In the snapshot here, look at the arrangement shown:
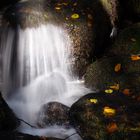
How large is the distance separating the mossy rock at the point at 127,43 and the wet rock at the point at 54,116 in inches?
96.3

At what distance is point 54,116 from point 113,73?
5.73 feet

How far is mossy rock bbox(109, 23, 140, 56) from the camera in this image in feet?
25.7

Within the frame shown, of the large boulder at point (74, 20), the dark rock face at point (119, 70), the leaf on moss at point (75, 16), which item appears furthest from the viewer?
the leaf on moss at point (75, 16)

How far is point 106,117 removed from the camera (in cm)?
557

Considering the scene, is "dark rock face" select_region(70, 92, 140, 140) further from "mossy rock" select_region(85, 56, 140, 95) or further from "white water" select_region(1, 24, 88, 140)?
"white water" select_region(1, 24, 88, 140)

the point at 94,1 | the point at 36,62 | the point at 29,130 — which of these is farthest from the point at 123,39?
the point at 29,130

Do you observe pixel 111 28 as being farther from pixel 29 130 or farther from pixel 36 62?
pixel 29 130

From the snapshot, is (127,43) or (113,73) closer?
(113,73)

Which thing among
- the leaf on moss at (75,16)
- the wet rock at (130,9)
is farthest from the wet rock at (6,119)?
the wet rock at (130,9)

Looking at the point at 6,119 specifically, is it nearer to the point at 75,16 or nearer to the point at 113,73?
the point at 113,73

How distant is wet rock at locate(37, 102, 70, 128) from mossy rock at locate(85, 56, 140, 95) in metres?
1.23

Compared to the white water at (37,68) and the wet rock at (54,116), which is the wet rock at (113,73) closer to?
the white water at (37,68)

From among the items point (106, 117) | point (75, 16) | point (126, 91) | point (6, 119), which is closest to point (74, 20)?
point (75, 16)

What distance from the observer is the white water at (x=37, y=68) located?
23.4 feet
